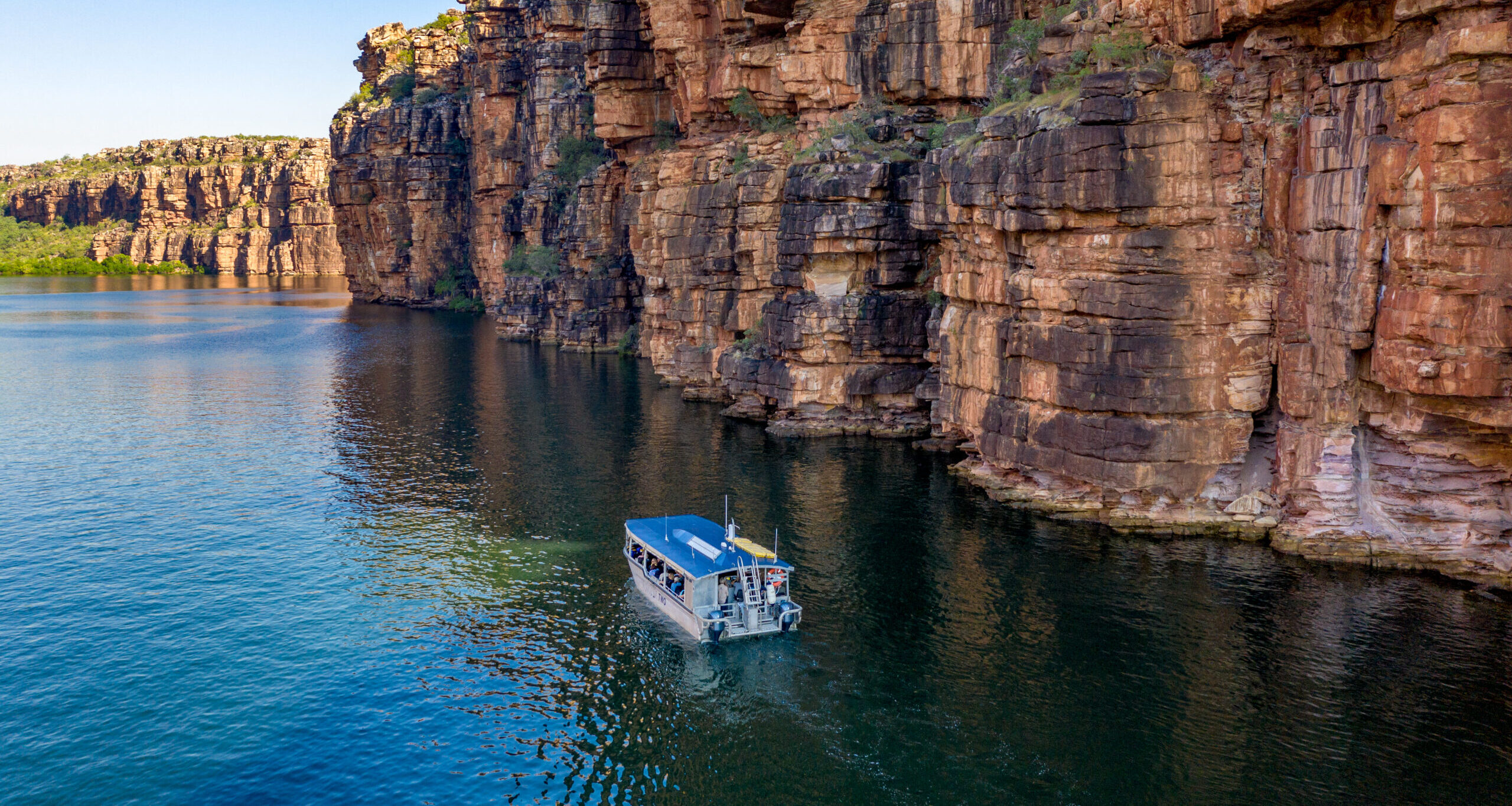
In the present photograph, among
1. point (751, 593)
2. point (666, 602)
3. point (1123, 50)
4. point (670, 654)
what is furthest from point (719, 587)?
point (1123, 50)

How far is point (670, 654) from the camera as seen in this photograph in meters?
39.8

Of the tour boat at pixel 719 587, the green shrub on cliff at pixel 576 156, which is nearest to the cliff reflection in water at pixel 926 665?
the tour boat at pixel 719 587

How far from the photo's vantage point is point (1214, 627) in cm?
3978

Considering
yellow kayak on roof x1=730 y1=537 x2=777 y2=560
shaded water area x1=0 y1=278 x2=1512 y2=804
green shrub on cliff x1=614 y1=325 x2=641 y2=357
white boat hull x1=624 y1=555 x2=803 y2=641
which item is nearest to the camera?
shaded water area x1=0 y1=278 x2=1512 y2=804

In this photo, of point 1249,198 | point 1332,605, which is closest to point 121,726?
point 1332,605

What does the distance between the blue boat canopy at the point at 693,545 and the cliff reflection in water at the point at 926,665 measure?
2608 mm

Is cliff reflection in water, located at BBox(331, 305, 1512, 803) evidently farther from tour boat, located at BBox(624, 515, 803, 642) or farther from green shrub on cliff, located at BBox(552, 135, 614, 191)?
green shrub on cliff, located at BBox(552, 135, 614, 191)

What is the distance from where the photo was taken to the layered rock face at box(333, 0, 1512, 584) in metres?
40.8

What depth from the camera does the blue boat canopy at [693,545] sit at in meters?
42.0

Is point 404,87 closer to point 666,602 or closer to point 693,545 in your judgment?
point 693,545

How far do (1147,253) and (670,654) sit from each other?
28172 millimetres

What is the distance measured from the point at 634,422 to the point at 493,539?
30.3m

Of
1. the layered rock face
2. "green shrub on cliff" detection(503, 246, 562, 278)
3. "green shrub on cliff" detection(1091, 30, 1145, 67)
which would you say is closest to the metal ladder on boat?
the layered rock face

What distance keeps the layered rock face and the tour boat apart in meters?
18.4
